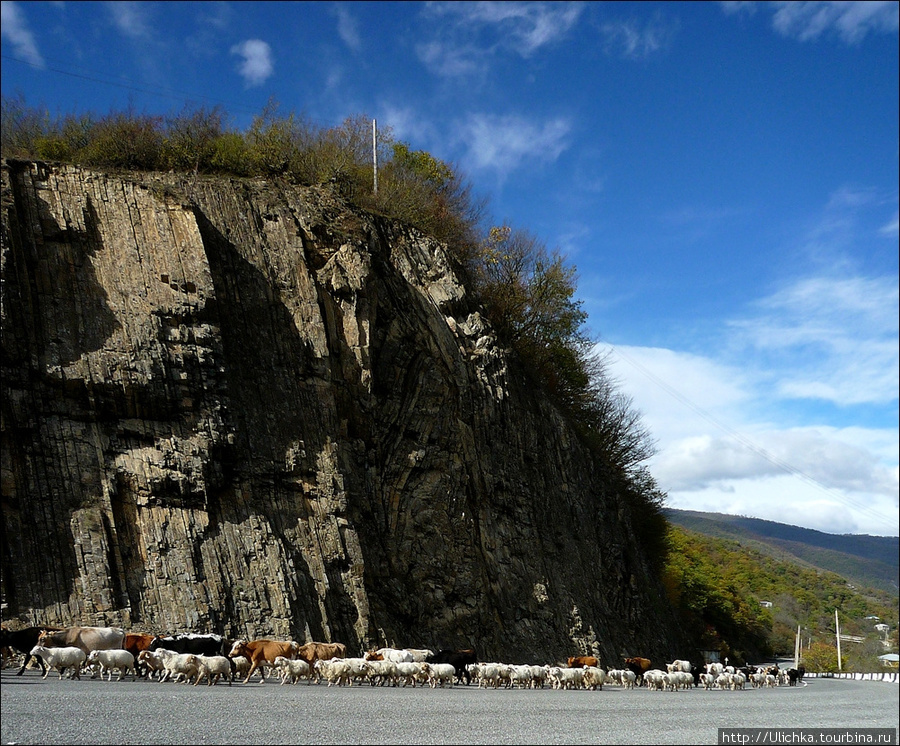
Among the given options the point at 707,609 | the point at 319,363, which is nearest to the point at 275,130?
the point at 319,363

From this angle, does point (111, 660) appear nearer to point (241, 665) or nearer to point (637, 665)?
point (241, 665)

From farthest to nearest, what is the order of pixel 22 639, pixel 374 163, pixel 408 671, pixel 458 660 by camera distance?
pixel 374 163
pixel 458 660
pixel 408 671
pixel 22 639

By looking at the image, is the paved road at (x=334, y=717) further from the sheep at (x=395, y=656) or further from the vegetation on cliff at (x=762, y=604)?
the vegetation on cliff at (x=762, y=604)

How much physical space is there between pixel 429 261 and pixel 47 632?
68.1ft

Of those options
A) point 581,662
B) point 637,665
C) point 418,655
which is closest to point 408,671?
point 418,655

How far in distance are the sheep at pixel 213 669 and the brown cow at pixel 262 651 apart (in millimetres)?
1455

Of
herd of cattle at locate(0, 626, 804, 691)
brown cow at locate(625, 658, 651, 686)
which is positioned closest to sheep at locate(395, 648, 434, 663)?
herd of cattle at locate(0, 626, 804, 691)

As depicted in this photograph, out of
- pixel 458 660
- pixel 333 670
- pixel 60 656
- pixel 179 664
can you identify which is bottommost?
pixel 458 660

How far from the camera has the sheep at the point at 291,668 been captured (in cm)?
1709

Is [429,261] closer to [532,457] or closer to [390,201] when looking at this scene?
[390,201]

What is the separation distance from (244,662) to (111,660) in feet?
10.7

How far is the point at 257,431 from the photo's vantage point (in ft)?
76.8

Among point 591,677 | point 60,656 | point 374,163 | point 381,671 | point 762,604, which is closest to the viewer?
point 60,656

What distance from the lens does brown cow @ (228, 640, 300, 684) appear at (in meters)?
17.6
